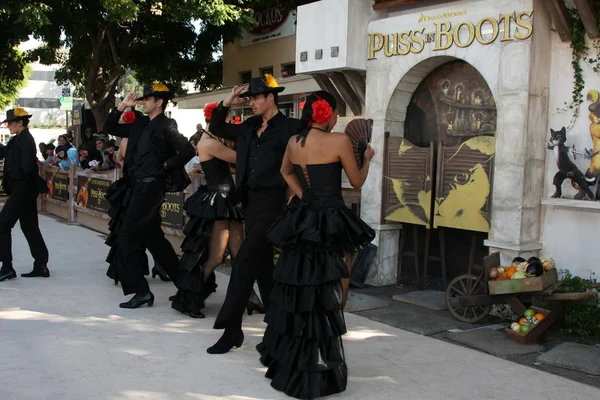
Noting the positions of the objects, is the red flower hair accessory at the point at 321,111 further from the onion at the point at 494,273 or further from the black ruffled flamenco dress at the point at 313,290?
the onion at the point at 494,273

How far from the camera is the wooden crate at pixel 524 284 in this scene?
5750 mm

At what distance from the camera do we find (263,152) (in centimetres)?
534

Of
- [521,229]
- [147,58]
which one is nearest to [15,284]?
[521,229]

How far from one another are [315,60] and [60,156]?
392 inches

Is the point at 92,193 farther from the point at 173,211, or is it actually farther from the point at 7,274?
the point at 7,274

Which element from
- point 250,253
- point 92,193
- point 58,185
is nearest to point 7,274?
point 250,253

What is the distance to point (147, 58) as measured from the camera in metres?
19.8

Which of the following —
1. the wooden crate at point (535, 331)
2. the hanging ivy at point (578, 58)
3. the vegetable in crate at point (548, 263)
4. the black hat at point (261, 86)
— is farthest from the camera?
the hanging ivy at point (578, 58)

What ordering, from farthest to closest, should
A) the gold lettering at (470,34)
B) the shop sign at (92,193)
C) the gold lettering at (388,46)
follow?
the shop sign at (92,193) → the gold lettering at (388,46) → the gold lettering at (470,34)

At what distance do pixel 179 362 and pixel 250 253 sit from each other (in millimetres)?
961

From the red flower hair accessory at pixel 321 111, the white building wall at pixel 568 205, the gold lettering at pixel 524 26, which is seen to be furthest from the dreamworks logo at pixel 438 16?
the red flower hair accessory at pixel 321 111

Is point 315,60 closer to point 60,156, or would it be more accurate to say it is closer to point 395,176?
point 395,176

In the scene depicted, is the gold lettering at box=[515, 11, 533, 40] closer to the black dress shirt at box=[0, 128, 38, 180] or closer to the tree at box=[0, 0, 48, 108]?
the black dress shirt at box=[0, 128, 38, 180]

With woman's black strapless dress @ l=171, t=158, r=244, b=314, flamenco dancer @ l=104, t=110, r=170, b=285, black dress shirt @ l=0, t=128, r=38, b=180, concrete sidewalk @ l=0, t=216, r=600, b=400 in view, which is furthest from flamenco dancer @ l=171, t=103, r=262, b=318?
Result: black dress shirt @ l=0, t=128, r=38, b=180
